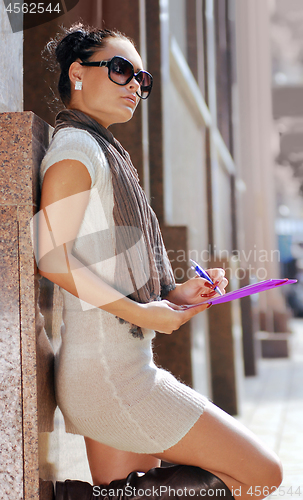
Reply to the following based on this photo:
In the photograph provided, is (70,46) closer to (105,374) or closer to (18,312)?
(18,312)

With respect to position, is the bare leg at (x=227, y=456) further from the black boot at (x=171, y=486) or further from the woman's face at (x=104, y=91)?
the woman's face at (x=104, y=91)

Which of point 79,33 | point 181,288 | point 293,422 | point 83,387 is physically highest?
point 79,33

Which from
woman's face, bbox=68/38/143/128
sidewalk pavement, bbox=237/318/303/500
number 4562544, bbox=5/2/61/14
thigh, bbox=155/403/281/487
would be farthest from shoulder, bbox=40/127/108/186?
sidewalk pavement, bbox=237/318/303/500

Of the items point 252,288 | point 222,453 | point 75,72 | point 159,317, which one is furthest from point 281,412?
point 75,72

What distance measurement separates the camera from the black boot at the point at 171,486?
55.4 inches

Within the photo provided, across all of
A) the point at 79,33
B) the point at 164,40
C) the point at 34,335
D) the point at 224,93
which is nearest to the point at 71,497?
the point at 34,335

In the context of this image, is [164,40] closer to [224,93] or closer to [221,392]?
[221,392]

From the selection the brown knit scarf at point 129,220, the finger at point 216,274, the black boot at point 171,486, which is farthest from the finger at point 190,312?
the black boot at point 171,486

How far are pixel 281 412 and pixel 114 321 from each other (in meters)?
3.52

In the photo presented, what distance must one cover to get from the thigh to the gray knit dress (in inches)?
1.4

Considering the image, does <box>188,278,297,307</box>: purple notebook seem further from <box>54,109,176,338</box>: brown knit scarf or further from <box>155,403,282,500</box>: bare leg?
<box>155,403,282,500</box>: bare leg

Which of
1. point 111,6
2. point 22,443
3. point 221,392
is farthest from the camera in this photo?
point 221,392

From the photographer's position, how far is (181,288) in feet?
5.63

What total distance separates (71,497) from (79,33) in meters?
1.55
